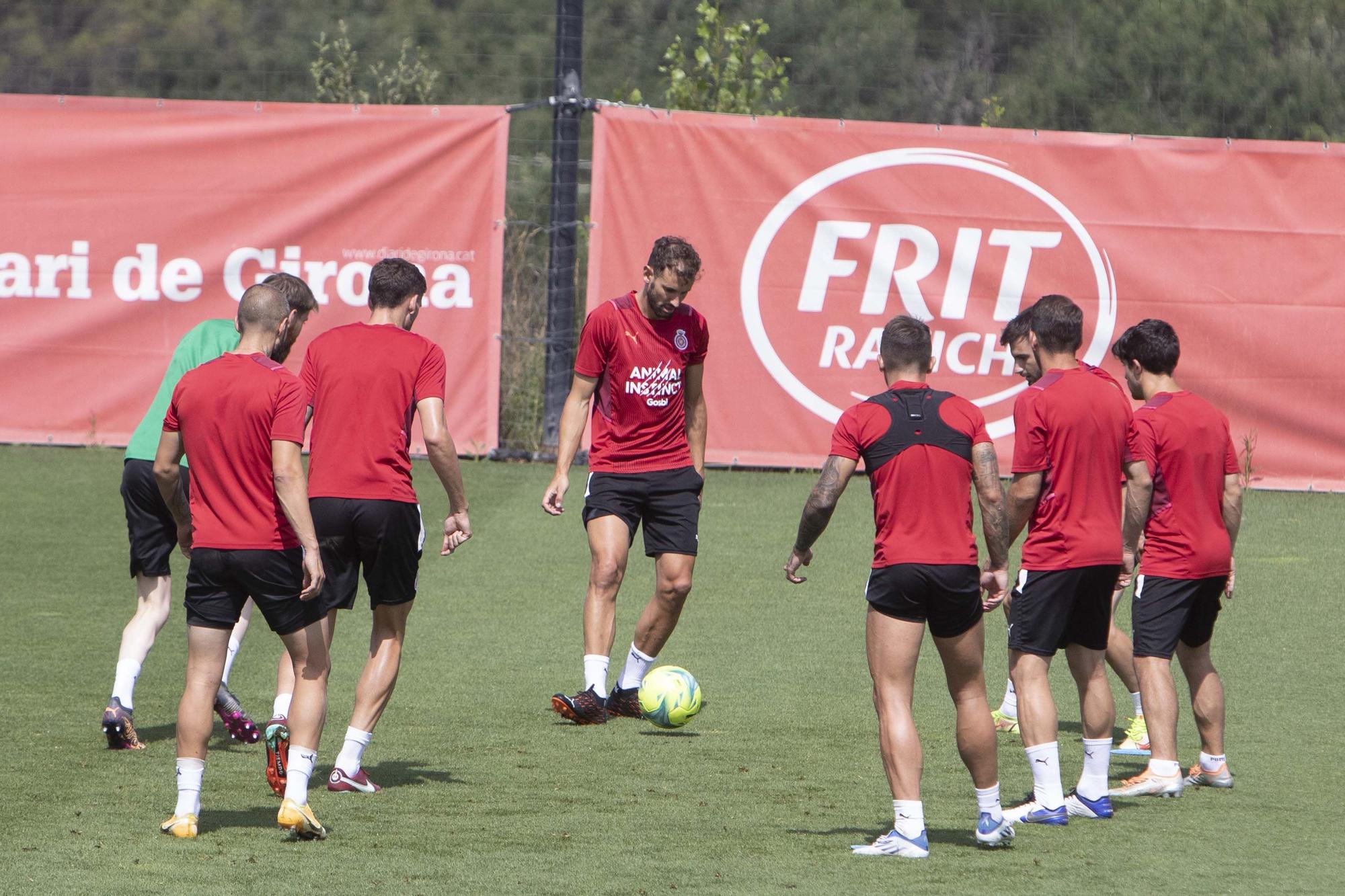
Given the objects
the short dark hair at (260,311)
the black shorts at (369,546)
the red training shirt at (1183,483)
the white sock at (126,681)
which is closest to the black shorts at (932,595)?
the red training shirt at (1183,483)

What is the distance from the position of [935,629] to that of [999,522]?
41cm

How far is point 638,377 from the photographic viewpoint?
7.83m

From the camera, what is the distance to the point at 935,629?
5.65m

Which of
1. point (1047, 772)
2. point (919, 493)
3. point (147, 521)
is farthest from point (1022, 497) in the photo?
point (147, 521)

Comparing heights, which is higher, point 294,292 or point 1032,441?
point 294,292

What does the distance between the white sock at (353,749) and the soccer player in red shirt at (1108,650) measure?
7.81 feet

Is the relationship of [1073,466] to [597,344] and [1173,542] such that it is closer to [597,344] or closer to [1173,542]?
[1173,542]

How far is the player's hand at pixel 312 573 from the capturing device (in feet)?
18.6

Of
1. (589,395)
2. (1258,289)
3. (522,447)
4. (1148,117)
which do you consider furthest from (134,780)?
(1148,117)

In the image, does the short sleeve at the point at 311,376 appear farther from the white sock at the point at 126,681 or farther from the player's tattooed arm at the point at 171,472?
the white sock at the point at 126,681

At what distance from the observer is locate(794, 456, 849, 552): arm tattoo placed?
564cm

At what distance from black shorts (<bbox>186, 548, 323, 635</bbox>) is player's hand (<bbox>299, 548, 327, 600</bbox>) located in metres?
0.08

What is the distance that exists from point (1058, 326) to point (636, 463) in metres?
2.33

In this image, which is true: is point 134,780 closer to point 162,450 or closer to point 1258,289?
point 162,450
